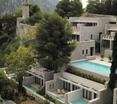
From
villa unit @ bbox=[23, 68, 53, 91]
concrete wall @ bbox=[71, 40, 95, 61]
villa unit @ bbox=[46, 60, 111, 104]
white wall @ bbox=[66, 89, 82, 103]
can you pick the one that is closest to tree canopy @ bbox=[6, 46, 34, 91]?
villa unit @ bbox=[23, 68, 53, 91]

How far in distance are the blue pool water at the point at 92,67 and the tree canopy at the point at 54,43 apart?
1.39 metres

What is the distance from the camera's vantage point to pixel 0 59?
40000mm

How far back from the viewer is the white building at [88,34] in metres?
32.3

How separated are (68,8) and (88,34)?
14.2 m

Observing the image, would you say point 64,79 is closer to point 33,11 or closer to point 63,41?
point 63,41

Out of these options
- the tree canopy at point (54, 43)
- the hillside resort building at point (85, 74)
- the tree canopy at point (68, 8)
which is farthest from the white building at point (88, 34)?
the tree canopy at point (68, 8)

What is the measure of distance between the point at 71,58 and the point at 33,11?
68.5 feet

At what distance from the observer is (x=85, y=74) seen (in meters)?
26.9

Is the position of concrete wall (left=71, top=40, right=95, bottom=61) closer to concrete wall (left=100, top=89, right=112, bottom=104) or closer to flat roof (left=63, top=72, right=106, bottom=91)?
flat roof (left=63, top=72, right=106, bottom=91)

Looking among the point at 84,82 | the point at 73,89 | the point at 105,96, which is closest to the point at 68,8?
the point at 73,89

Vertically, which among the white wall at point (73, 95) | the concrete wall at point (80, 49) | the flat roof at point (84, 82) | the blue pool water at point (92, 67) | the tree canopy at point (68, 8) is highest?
the tree canopy at point (68, 8)

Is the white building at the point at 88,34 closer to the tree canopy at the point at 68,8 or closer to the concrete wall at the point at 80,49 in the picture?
the concrete wall at the point at 80,49

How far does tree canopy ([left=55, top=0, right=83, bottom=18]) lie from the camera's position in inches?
1928

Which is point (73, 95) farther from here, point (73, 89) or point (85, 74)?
point (85, 74)
